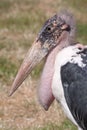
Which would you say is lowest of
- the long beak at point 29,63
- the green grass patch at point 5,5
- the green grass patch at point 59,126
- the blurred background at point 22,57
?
the green grass patch at point 5,5

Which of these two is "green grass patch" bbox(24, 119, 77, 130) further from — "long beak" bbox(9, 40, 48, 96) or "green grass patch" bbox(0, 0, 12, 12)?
"green grass patch" bbox(0, 0, 12, 12)

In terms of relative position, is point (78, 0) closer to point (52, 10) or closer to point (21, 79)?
point (52, 10)

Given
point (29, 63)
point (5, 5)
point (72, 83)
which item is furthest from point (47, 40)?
point (5, 5)

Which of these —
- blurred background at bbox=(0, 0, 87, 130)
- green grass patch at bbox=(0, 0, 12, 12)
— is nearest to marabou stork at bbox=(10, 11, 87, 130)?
blurred background at bbox=(0, 0, 87, 130)

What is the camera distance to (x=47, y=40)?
697 centimetres

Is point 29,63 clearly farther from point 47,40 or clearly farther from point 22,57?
point 22,57

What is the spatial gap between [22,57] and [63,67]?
4.60 m

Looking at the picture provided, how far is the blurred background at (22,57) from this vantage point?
827 cm

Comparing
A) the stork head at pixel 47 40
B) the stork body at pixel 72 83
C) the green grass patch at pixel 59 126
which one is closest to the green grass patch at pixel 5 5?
the green grass patch at pixel 59 126

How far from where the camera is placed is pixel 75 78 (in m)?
6.25

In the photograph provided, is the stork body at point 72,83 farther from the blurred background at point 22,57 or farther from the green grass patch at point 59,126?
the green grass patch at point 59,126

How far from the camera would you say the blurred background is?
27.1ft

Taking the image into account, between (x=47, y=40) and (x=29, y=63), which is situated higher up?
(x=47, y=40)

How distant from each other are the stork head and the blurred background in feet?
1.68
